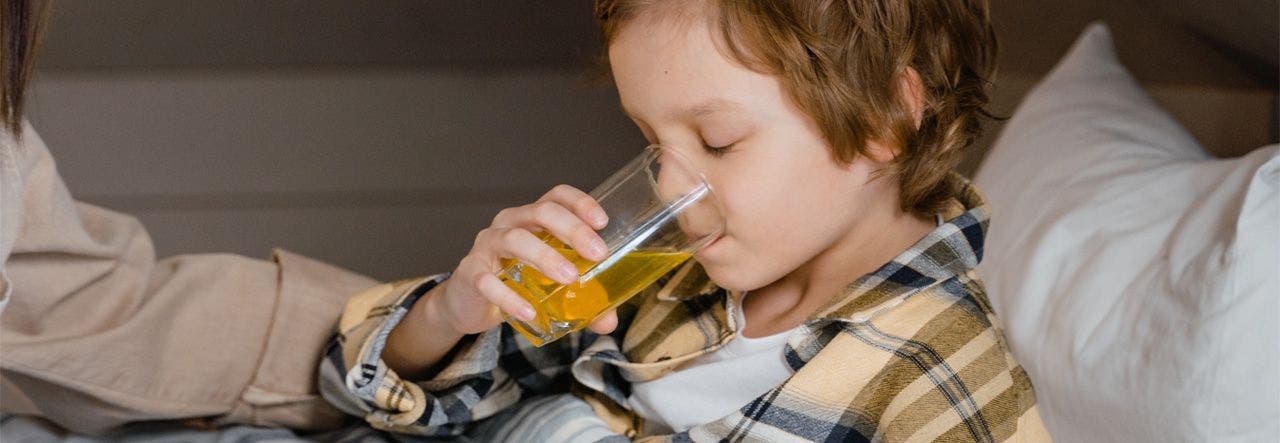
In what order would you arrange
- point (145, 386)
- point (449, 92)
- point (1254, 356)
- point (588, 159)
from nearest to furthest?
point (1254, 356), point (145, 386), point (588, 159), point (449, 92)

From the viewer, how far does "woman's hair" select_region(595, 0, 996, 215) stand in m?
0.83

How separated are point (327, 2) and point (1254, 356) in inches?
40.5

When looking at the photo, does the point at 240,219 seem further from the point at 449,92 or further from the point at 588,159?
the point at 588,159

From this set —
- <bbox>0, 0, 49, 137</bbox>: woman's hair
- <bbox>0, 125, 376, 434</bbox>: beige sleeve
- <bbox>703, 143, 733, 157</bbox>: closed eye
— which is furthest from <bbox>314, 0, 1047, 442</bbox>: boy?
<bbox>0, 0, 49, 137</bbox>: woman's hair

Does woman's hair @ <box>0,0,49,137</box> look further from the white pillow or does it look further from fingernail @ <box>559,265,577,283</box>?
the white pillow

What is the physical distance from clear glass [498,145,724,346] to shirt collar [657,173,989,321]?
13 centimetres

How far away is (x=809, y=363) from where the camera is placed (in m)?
0.85

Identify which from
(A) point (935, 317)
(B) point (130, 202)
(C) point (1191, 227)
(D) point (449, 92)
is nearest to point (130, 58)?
(B) point (130, 202)

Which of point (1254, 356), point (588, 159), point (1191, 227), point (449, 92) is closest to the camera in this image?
point (1254, 356)

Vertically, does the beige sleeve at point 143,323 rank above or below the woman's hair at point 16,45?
below

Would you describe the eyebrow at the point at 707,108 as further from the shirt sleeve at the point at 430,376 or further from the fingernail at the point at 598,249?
the shirt sleeve at the point at 430,376

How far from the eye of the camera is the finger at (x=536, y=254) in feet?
2.44

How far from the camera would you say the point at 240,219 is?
1554mm

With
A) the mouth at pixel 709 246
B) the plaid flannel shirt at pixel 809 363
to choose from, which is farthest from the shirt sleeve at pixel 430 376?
the mouth at pixel 709 246
